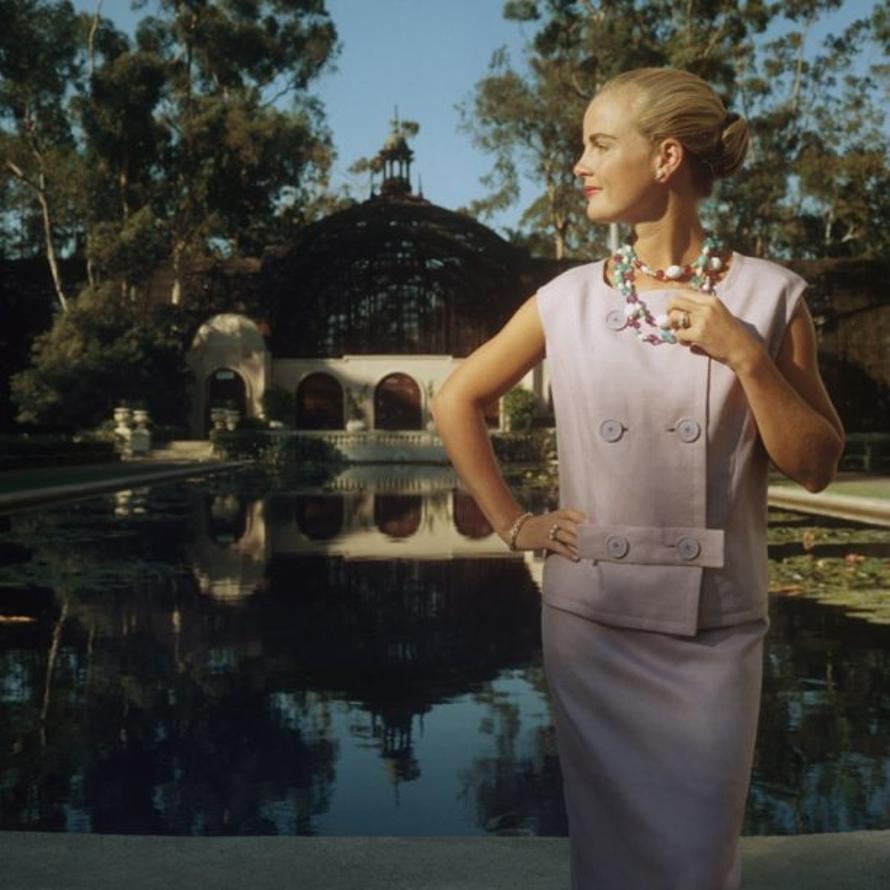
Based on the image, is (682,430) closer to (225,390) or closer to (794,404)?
(794,404)

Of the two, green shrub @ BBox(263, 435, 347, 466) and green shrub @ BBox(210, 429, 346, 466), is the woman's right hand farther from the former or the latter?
green shrub @ BBox(210, 429, 346, 466)

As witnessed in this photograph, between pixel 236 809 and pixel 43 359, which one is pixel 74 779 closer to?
pixel 236 809

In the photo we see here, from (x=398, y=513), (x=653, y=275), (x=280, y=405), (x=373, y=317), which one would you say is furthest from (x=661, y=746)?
(x=373, y=317)

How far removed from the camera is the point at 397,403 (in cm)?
5350

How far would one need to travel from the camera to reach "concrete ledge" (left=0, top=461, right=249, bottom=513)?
20.9 metres

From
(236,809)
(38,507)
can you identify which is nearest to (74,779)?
(236,809)

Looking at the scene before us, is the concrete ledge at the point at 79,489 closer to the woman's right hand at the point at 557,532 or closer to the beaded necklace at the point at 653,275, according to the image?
the woman's right hand at the point at 557,532

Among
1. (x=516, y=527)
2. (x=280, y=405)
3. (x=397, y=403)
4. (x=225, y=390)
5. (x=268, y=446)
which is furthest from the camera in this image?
(x=397, y=403)

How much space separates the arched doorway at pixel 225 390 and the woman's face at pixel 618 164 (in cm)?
4966

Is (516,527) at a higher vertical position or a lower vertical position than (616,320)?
lower

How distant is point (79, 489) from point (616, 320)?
74.1ft

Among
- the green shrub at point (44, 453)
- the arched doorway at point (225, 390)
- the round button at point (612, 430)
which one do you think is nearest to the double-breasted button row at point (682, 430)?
the round button at point (612, 430)

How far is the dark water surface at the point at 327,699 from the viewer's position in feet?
15.4

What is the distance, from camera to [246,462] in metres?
42.1
